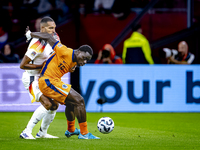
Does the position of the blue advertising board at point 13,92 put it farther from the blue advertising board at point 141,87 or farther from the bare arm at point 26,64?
the bare arm at point 26,64

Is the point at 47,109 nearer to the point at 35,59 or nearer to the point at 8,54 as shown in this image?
the point at 35,59

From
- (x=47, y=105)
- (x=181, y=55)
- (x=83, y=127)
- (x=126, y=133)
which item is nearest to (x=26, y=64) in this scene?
(x=47, y=105)

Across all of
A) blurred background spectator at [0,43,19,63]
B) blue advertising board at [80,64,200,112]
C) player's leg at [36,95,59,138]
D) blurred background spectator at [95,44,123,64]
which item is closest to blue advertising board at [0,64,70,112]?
blurred background spectator at [0,43,19,63]

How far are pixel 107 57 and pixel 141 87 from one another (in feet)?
4.22

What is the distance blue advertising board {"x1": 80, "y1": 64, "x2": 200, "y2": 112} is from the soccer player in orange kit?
4.97 metres

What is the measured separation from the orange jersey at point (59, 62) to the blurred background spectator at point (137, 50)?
5.48 meters

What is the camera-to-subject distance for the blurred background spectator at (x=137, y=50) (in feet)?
37.1

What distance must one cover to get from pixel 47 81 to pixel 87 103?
16.9ft

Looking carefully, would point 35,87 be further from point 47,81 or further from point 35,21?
point 35,21

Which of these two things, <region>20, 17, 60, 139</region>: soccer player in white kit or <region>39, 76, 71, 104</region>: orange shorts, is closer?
<region>39, 76, 71, 104</region>: orange shorts

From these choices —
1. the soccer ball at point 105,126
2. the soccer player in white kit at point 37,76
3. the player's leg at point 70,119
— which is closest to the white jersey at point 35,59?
the soccer player in white kit at point 37,76

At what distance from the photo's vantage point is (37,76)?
625 centimetres

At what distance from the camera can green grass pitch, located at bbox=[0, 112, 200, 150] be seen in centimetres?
541

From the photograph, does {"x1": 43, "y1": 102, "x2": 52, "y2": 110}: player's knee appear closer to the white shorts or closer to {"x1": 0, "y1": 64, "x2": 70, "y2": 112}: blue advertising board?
the white shorts
